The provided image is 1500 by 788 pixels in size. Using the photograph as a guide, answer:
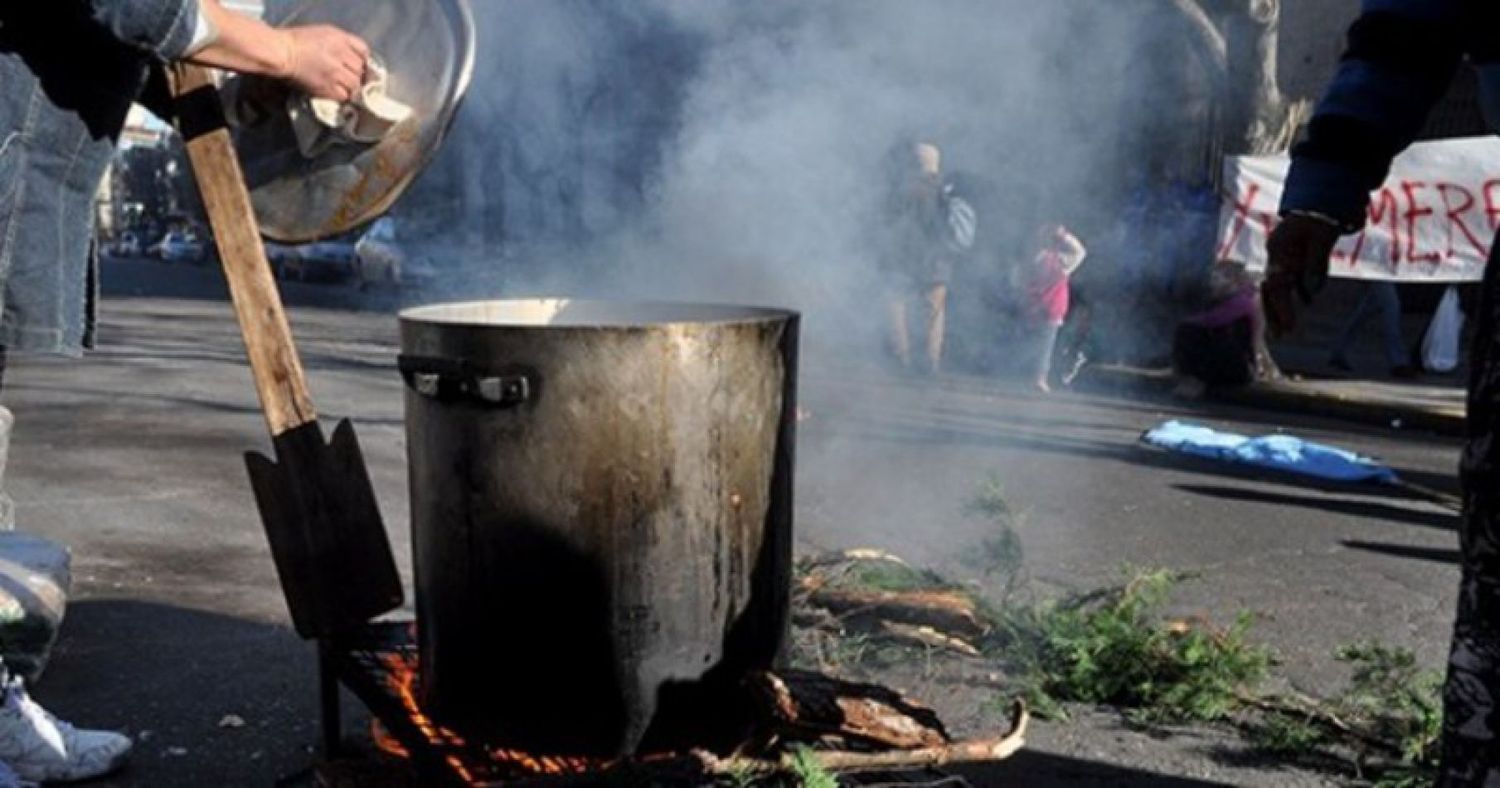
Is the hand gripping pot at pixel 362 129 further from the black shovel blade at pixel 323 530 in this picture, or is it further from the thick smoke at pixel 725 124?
the thick smoke at pixel 725 124

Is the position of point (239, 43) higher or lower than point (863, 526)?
higher

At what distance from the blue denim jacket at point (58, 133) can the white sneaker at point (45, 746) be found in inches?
35.7

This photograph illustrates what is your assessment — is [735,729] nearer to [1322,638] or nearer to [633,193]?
[1322,638]

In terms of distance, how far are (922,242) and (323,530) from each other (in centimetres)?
757

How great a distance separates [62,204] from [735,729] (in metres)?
1.58

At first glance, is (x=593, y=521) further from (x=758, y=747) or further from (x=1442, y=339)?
(x=1442, y=339)

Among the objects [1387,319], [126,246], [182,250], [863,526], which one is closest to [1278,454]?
[863,526]

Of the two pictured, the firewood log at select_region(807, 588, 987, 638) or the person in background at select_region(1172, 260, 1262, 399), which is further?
the person in background at select_region(1172, 260, 1262, 399)

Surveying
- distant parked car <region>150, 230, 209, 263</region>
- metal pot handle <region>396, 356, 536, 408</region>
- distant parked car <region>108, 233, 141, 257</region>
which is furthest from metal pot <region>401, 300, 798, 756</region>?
distant parked car <region>108, 233, 141, 257</region>

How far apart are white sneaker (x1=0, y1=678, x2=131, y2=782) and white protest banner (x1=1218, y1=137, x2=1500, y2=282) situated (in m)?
9.94

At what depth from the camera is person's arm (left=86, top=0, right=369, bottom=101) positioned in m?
2.00

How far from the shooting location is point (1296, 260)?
1.92m

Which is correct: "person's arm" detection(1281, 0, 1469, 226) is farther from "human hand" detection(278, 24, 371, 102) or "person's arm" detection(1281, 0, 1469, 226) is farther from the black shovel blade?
the black shovel blade

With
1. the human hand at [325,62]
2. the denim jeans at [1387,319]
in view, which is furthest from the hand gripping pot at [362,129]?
the denim jeans at [1387,319]
